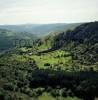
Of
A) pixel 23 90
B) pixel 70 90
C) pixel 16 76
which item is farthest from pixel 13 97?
pixel 16 76

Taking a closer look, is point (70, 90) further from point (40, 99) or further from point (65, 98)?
point (40, 99)

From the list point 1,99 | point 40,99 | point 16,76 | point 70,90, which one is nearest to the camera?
point 1,99

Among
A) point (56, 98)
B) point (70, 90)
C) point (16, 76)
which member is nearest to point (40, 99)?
point (56, 98)

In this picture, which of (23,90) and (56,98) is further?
(23,90)

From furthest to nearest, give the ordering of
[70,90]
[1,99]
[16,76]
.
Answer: [16,76] → [70,90] → [1,99]

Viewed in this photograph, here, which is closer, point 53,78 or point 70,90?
point 70,90

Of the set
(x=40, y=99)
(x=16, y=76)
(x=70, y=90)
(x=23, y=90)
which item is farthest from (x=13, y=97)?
(x=16, y=76)

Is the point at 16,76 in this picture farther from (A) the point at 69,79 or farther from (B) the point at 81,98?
(B) the point at 81,98

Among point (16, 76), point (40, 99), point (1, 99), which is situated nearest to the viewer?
point (1, 99)

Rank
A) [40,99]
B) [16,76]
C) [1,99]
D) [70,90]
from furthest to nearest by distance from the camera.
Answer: [16,76], [70,90], [40,99], [1,99]
